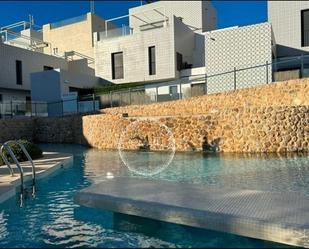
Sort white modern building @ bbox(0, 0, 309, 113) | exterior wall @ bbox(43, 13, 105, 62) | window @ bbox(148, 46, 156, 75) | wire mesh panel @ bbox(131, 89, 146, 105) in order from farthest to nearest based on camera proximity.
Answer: exterior wall @ bbox(43, 13, 105, 62), window @ bbox(148, 46, 156, 75), wire mesh panel @ bbox(131, 89, 146, 105), white modern building @ bbox(0, 0, 309, 113)

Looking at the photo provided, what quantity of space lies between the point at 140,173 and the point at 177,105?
10.7 metres

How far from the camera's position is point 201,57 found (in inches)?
1240

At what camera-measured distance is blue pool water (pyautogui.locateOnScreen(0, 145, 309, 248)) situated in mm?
4574

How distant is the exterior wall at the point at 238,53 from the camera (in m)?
21.0

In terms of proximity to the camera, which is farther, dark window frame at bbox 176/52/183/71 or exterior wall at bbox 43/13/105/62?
exterior wall at bbox 43/13/105/62

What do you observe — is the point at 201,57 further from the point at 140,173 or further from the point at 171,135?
the point at 140,173

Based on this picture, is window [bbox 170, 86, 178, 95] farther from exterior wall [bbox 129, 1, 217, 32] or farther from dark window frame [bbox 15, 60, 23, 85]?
dark window frame [bbox 15, 60, 23, 85]

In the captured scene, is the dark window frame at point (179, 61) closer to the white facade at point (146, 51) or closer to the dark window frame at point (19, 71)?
the white facade at point (146, 51)

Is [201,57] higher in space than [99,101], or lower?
higher

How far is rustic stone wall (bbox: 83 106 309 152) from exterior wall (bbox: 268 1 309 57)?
39.3ft

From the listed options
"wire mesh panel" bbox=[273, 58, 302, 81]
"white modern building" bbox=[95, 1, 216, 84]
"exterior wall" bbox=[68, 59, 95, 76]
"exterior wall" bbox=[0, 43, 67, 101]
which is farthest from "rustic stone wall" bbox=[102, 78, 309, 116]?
"exterior wall" bbox=[0, 43, 67, 101]

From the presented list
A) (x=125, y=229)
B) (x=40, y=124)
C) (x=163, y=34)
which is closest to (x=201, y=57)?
(x=163, y=34)

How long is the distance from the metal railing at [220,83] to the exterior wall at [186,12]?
12.8 metres

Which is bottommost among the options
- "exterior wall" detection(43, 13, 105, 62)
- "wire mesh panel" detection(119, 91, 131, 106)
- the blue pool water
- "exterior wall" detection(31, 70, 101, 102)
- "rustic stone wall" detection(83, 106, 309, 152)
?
the blue pool water
